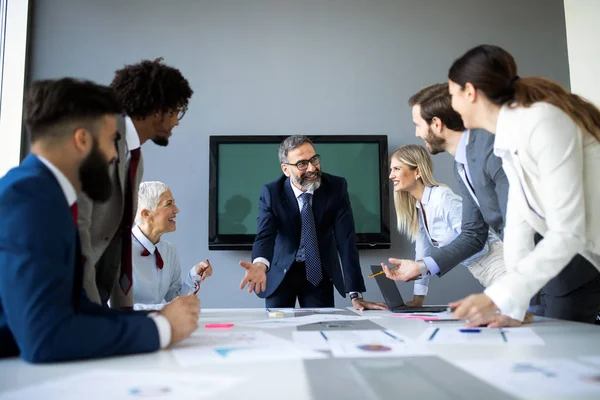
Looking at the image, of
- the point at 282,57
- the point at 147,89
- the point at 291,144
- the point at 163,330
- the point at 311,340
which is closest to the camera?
the point at 163,330

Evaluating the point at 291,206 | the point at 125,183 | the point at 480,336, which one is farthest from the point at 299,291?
the point at 480,336

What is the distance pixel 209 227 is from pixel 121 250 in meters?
2.16

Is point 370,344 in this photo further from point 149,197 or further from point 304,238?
point 149,197

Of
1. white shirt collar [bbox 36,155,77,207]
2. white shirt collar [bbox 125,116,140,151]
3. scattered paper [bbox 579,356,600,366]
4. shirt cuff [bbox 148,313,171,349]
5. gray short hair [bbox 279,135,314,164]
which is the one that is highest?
gray short hair [bbox 279,135,314,164]

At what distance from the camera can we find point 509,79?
1.34 m

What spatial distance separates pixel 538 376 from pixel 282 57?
3.66 m

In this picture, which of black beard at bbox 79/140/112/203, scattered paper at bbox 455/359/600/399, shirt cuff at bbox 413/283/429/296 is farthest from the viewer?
shirt cuff at bbox 413/283/429/296

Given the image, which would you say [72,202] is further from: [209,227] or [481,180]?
[209,227]

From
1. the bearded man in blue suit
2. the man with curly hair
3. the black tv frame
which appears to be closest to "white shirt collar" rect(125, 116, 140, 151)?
the man with curly hair

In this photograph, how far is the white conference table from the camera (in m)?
0.69

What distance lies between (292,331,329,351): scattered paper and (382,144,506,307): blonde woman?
0.72 metres

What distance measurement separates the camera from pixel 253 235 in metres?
3.71

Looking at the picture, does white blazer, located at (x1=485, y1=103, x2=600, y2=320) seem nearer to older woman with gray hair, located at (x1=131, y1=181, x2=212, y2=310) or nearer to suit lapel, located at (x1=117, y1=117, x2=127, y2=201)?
suit lapel, located at (x1=117, y1=117, x2=127, y2=201)

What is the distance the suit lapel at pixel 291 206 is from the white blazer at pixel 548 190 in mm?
1420
